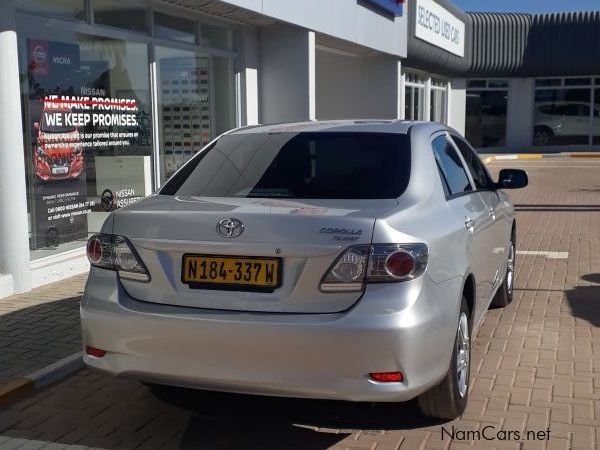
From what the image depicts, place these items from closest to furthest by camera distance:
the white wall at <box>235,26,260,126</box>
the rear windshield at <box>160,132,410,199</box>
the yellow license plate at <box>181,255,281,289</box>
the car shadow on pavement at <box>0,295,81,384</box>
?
the yellow license plate at <box>181,255,281,289</box> < the rear windshield at <box>160,132,410,199</box> < the car shadow on pavement at <box>0,295,81,384</box> < the white wall at <box>235,26,260,126</box>

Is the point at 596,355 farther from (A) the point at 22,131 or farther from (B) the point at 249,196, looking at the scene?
(A) the point at 22,131

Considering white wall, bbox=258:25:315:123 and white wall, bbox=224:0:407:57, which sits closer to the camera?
white wall, bbox=224:0:407:57

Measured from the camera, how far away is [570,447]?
364cm

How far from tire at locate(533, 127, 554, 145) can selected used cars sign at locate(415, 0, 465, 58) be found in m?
5.74

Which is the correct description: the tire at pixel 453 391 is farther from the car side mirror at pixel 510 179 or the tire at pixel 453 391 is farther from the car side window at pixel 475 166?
the car side mirror at pixel 510 179

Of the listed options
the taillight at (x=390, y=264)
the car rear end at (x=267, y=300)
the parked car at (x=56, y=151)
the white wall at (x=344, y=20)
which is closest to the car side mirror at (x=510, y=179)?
the car rear end at (x=267, y=300)

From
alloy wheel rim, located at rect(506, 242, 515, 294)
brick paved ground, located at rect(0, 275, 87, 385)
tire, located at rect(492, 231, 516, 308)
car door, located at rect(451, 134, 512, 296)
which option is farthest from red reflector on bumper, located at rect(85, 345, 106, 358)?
alloy wheel rim, located at rect(506, 242, 515, 294)

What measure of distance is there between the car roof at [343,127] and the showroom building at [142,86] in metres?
3.01

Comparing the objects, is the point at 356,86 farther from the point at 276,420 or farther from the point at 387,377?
the point at 387,377

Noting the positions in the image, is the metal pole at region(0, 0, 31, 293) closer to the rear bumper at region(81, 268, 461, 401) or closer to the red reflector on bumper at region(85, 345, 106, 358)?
the red reflector on bumper at region(85, 345, 106, 358)

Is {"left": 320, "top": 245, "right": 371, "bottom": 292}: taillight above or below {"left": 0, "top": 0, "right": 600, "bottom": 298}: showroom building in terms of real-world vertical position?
below

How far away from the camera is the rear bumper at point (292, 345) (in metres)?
3.21

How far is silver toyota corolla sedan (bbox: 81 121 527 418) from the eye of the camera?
3242 millimetres

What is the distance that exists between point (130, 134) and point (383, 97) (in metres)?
9.70
